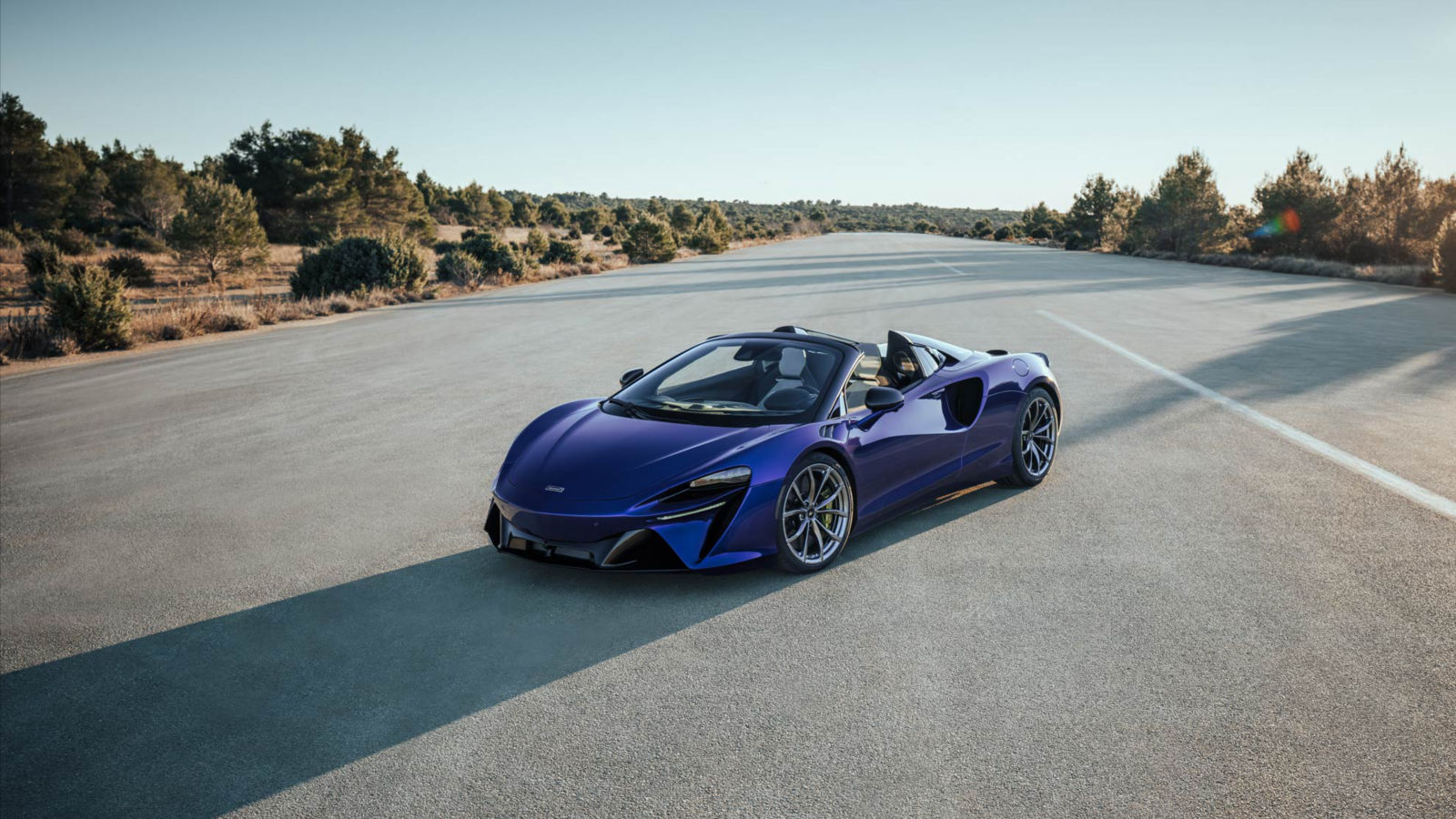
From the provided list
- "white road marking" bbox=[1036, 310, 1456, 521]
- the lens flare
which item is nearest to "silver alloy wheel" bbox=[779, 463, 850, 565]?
"white road marking" bbox=[1036, 310, 1456, 521]

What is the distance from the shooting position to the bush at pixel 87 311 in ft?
55.6

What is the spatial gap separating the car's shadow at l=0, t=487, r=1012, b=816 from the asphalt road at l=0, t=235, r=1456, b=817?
18mm

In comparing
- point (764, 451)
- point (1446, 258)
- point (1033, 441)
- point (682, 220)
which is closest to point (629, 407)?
point (764, 451)

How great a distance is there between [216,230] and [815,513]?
118 feet

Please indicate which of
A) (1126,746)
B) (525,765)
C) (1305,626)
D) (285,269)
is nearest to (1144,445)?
(1305,626)

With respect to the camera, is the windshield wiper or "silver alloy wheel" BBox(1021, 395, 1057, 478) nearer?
the windshield wiper

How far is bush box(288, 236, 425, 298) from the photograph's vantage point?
1085 inches

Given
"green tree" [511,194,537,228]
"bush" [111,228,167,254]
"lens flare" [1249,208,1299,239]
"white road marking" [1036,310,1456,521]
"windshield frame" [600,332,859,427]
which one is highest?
"green tree" [511,194,537,228]

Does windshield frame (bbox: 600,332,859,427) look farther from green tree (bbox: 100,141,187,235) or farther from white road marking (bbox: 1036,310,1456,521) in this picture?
green tree (bbox: 100,141,187,235)

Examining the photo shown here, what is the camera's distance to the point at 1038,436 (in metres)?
6.58

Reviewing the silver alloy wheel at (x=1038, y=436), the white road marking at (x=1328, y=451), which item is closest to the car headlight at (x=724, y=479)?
the silver alloy wheel at (x=1038, y=436)

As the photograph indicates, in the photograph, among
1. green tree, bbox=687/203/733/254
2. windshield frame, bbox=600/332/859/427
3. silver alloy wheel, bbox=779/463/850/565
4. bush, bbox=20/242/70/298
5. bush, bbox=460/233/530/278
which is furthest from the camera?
green tree, bbox=687/203/733/254

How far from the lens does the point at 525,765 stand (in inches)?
122

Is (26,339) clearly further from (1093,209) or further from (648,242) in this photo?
(1093,209)
